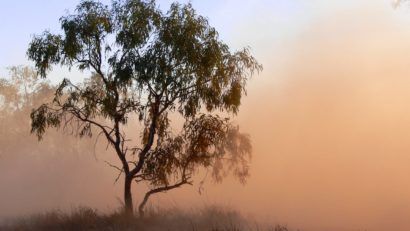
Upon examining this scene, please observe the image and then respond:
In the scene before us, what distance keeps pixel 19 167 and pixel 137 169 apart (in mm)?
55881

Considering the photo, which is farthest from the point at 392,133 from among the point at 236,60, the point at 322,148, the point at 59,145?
the point at 59,145

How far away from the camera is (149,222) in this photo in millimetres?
18672

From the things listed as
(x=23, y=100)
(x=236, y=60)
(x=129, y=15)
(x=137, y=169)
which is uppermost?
(x=23, y=100)

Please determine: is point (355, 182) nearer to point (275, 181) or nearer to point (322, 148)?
point (275, 181)

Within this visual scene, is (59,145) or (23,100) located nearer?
(59,145)

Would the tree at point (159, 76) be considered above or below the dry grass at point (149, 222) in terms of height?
above

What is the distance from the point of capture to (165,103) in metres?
20.0

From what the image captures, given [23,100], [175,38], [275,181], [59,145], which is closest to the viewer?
[175,38]

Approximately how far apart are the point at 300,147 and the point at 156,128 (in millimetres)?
33073

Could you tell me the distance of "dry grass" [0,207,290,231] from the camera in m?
18.0

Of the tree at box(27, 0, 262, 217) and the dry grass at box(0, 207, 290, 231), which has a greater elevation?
the tree at box(27, 0, 262, 217)

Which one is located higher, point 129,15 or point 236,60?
point 129,15

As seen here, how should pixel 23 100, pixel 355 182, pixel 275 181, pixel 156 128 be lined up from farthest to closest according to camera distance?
pixel 23 100 → pixel 275 181 → pixel 355 182 → pixel 156 128

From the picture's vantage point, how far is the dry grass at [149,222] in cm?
1797
